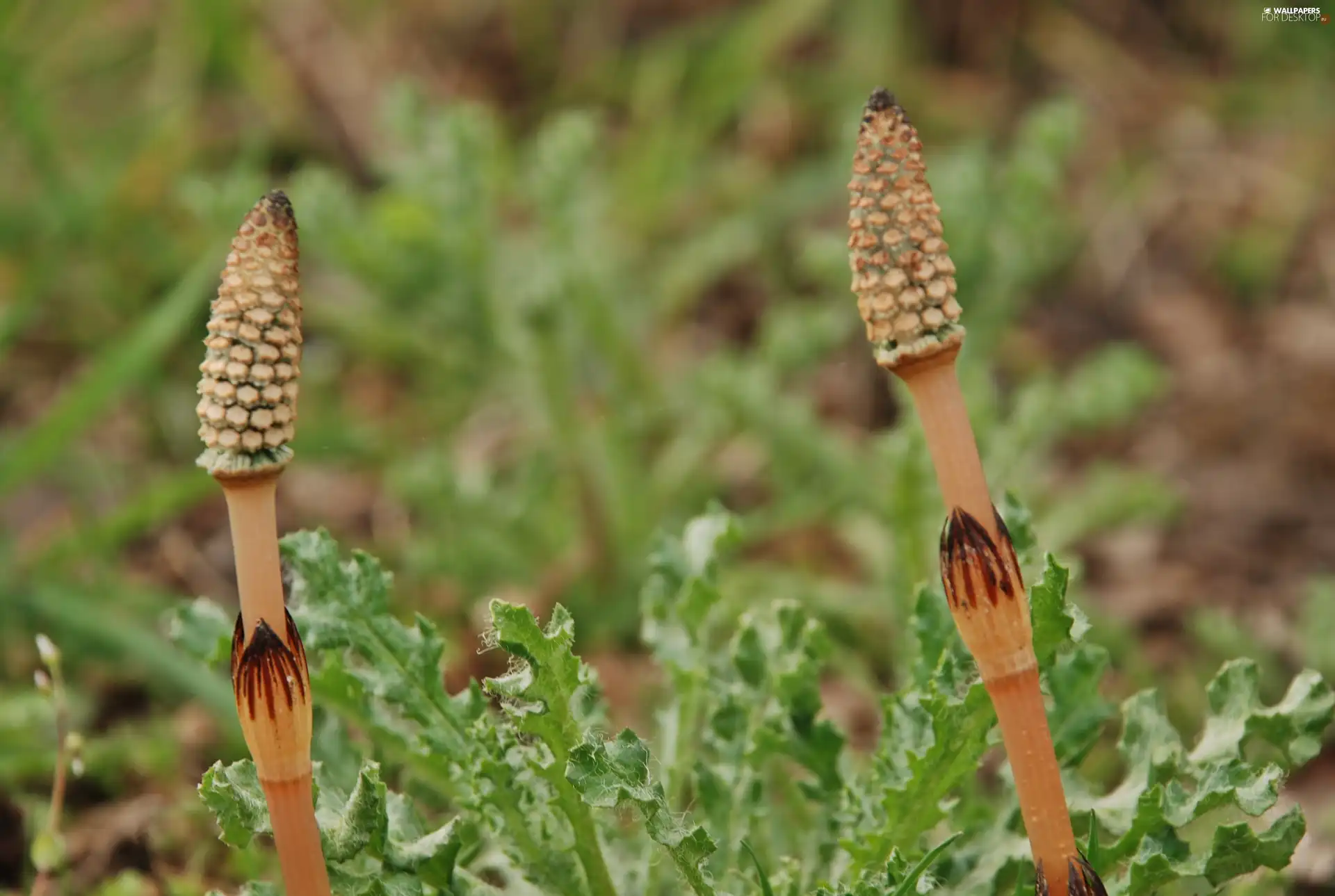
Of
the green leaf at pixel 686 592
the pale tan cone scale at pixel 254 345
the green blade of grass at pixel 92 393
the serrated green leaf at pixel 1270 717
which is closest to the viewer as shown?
the pale tan cone scale at pixel 254 345

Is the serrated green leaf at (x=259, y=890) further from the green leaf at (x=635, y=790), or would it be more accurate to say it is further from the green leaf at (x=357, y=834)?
the green leaf at (x=635, y=790)

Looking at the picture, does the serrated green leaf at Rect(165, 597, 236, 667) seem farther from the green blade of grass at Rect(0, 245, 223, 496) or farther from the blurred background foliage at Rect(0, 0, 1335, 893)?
the green blade of grass at Rect(0, 245, 223, 496)

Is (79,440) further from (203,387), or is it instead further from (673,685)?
(203,387)

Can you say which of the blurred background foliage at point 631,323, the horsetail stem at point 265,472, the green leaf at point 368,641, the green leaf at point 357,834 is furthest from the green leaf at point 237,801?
the blurred background foliage at point 631,323

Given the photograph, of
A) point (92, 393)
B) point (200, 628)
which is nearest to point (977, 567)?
point (200, 628)

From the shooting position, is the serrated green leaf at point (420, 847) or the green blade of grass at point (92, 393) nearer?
the serrated green leaf at point (420, 847)

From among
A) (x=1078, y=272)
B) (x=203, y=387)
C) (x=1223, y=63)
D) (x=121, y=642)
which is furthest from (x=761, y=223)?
(x=203, y=387)

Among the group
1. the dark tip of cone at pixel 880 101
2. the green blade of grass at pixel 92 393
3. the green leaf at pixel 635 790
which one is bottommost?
the green leaf at pixel 635 790
